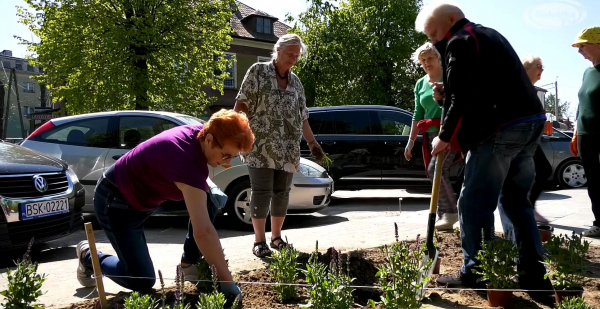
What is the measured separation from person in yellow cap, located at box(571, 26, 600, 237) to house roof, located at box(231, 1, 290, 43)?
32.3 m

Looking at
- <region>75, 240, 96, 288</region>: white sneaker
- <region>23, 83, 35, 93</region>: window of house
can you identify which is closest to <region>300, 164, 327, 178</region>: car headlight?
<region>75, 240, 96, 288</region>: white sneaker

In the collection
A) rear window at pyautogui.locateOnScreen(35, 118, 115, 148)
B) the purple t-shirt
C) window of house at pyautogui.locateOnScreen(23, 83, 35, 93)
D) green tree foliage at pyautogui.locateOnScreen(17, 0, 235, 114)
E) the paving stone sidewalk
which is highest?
window of house at pyautogui.locateOnScreen(23, 83, 35, 93)

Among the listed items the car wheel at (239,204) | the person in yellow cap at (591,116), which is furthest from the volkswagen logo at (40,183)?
the person in yellow cap at (591,116)

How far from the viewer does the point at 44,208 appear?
5.40 metres

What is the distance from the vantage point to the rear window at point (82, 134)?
25.1 feet

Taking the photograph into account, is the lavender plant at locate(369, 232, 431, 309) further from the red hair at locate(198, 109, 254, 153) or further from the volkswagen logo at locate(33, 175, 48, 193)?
the volkswagen logo at locate(33, 175, 48, 193)

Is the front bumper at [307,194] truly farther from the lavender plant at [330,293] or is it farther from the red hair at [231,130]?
the lavender plant at [330,293]

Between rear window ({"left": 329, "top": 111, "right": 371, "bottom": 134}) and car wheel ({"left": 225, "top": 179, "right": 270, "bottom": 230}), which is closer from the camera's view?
car wheel ({"left": 225, "top": 179, "right": 270, "bottom": 230})

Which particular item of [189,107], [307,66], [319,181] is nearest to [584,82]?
[319,181]

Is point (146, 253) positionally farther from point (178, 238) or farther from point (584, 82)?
point (584, 82)

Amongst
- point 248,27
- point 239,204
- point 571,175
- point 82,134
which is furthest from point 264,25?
point 239,204

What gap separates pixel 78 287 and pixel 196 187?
1594 mm

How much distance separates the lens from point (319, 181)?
7719 millimetres

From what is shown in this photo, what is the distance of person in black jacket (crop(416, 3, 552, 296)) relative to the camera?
10.8 feet
